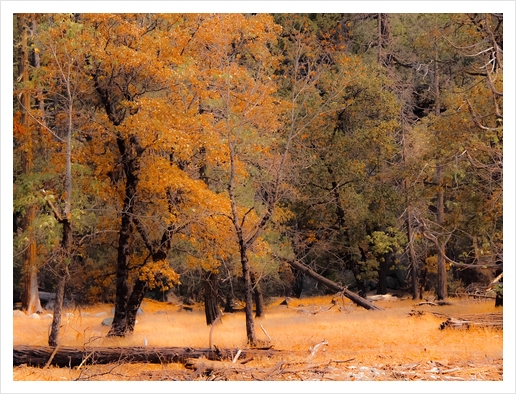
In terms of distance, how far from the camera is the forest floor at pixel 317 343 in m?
11.6

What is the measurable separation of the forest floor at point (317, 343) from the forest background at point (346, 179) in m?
1.31

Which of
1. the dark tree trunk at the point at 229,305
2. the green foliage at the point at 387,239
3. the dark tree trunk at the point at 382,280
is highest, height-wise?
the green foliage at the point at 387,239

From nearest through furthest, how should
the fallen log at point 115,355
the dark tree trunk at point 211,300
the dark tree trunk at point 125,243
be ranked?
the fallen log at point 115,355 → the dark tree trunk at point 125,243 → the dark tree trunk at point 211,300

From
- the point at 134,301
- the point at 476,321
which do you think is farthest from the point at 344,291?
the point at 134,301

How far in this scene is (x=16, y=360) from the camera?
12539 mm

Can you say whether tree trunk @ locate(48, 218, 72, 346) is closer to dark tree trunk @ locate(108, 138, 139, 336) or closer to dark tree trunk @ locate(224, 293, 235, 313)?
dark tree trunk @ locate(108, 138, 139, 336)

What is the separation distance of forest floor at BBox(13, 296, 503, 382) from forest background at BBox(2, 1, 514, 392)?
131 cm

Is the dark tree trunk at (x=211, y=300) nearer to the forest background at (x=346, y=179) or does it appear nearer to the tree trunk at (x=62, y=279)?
the forest background at (x=346, y=179)

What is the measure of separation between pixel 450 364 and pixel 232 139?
638cm

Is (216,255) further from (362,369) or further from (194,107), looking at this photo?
(362,369)

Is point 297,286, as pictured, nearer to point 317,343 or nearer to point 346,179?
point 346,179

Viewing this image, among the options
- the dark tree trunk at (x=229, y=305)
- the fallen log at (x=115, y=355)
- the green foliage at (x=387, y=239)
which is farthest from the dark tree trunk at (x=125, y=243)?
the green foliage at (x=387, y=239)

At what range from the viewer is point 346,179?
1939cm

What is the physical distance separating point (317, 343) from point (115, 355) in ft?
13.6
